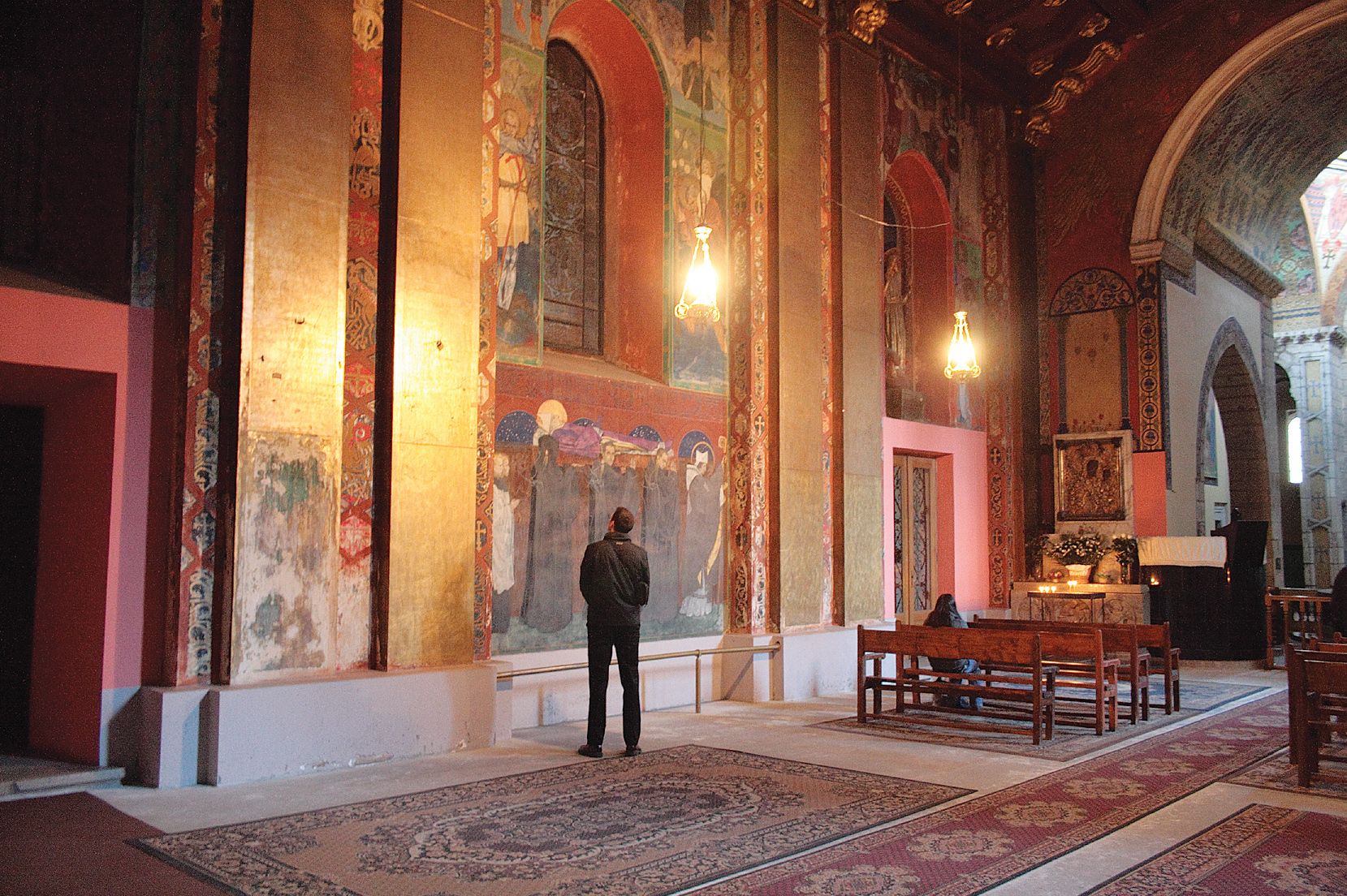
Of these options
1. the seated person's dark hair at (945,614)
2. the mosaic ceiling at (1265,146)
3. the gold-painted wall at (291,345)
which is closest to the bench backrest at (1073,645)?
the seated person's dark hair at (945,614)

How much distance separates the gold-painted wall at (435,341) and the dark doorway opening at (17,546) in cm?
263

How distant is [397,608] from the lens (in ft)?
25.7

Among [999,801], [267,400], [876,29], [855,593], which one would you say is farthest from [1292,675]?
[876,29]

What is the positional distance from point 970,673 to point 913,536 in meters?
4.80

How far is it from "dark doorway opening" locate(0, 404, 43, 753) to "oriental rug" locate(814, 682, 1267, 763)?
614cm

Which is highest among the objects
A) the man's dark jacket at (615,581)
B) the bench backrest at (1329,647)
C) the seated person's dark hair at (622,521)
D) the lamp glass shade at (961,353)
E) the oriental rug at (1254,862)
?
the lamp glass shade at (961,353)

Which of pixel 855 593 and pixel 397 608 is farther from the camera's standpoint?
pixel 855 593

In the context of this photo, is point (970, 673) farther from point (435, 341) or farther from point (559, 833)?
point (435, 341)

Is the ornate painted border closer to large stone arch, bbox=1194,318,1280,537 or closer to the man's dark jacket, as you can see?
the man's dark jacket

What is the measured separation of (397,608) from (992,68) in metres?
12.0

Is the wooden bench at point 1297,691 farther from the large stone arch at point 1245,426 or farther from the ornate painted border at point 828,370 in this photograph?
the large stone arch at point 1245,426

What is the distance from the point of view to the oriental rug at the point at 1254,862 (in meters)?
4.72

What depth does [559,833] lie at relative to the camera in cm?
556

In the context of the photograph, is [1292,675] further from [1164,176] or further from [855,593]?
[1164,176]
